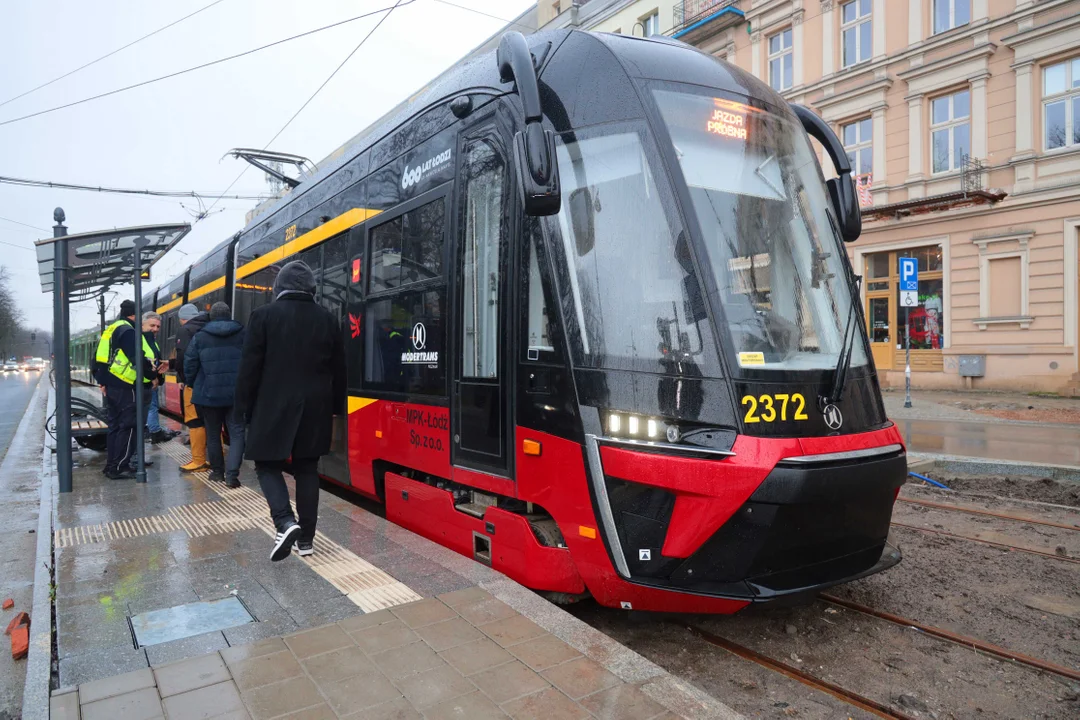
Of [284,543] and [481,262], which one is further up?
[481,262]

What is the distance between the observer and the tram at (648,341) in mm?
3406

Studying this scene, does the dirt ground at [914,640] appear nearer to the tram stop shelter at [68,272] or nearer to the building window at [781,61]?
the tram stop shelter at [68,272]

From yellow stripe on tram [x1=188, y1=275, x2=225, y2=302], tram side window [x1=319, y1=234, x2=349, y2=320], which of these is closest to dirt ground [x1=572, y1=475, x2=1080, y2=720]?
tram side window [x1=319, y1=234, x2=349, y2=320]

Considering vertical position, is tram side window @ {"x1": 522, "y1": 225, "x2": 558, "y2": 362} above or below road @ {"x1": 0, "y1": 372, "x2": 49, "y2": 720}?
above

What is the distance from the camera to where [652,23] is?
2791 centimetres

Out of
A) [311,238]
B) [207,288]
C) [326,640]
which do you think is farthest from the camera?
[207,288]

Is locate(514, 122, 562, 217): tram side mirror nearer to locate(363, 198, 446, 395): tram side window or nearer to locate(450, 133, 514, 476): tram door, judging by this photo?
locate(450, 133, 514, 476): tram door

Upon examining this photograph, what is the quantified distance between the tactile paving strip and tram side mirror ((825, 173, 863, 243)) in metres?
3.39

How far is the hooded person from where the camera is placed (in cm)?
738

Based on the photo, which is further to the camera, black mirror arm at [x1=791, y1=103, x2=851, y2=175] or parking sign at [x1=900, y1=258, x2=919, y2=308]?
parking sign at [x1=900, y1=258, x2=919, y2=308]

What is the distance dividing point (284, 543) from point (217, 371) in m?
3.53

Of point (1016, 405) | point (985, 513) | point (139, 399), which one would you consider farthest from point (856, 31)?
point (139, 399)

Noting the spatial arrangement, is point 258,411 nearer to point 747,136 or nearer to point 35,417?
point 747,136

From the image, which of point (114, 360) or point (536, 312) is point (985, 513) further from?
point (114, 360)
